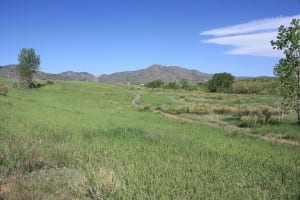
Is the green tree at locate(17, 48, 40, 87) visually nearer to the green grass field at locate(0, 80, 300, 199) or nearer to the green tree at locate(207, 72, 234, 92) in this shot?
the green tree at locate(207, 72, 234, 92)

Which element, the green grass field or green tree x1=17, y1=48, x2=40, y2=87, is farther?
green tree x1=17, y1=48, x2=40, y2=87

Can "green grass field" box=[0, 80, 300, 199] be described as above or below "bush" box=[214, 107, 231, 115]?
above

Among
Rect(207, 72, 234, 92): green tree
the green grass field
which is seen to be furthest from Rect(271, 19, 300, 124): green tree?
Rect(207, 72, 234, 92): green tree

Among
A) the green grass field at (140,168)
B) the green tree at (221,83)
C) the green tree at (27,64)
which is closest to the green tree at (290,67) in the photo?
the green grass field at (140,168)

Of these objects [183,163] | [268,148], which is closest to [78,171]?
[183,163]

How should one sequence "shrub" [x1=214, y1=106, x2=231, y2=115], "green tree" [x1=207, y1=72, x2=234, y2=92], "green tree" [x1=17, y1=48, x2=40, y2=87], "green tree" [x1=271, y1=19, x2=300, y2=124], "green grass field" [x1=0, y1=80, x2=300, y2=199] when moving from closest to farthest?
1. "green grass field" [x1=0, y1=80, x2=300, y2=199]
2. "green tree" [x1=271, y1=19, x2=300, y2=124]
3. "shrub" [x1=214, y1=106, x2=231, y2=115]
4. "green tree" [x1=17, y1=48, x2=40, y2=87]
5. "green tree" [x1=207, y1=72, x2=234, y2=92]

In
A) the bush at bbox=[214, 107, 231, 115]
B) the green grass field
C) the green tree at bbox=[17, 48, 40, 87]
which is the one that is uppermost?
the green tree at bbox=[17, 48, 40, 87]

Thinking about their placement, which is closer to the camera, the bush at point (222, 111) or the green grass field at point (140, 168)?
the green grass field at point (140, 168)

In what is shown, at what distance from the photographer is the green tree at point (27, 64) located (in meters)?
87.0

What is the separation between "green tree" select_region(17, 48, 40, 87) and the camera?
285 ft

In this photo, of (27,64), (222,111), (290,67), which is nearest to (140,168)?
(290,67)

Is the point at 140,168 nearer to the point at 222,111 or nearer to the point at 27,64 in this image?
the point at 222,111

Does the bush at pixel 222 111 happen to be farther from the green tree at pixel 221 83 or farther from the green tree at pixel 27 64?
the green tree at pixel 221 83

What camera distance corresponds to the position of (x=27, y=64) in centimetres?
8781
